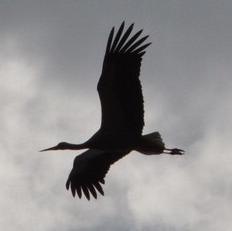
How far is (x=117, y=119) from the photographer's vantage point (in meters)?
34.2

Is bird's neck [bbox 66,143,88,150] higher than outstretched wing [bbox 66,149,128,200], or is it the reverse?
bird's neck [bbox 66,143,88,150]

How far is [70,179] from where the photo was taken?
3456 cm

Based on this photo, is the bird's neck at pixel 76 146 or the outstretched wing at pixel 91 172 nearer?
the outstretched wing at pixel 91 172

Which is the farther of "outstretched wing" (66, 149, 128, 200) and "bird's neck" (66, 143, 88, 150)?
"bird's neck" (66, 143, 88, 150)

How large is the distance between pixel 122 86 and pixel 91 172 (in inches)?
80.6

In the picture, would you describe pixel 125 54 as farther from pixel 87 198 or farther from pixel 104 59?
pixel 87 198

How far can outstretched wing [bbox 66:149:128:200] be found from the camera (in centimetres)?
3412

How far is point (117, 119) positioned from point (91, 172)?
1.30m

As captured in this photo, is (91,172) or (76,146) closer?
(91,172)

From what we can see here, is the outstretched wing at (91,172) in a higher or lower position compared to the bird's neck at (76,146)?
lower

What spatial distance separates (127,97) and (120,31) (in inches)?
56.3

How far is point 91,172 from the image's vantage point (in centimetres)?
3431

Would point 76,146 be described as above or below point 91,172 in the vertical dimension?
above

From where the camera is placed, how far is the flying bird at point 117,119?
33719 millimetres
